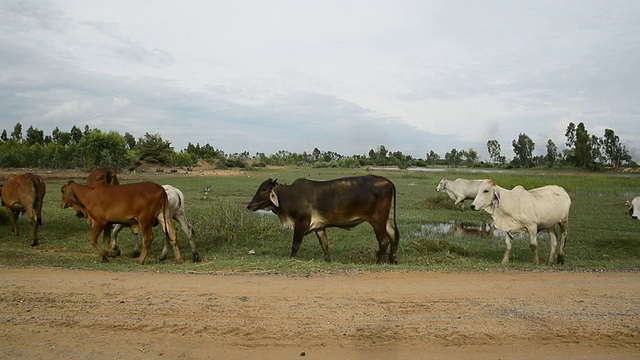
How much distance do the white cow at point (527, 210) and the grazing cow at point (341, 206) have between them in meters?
2.87

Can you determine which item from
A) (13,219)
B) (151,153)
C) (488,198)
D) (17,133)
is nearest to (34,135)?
(17,133)

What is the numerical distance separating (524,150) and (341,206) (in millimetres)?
93733

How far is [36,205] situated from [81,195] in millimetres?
4561

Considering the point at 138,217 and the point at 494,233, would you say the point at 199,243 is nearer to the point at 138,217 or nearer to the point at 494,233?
the point at 138,217

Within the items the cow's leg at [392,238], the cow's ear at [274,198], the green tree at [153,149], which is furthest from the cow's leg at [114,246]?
the green tree at [153,149]

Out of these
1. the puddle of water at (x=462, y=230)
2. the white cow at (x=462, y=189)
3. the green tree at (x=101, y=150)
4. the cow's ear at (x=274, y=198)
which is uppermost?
the green tree at (x=101, y=150)

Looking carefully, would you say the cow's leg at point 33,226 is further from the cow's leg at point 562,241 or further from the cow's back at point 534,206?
the cow's leg at point 562,241

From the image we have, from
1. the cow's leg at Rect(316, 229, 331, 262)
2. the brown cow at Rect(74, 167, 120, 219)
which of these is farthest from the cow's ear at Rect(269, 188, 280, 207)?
the brown cow at Rect(74, 167, 120, 219)

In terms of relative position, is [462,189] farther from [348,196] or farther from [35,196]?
[35,196]

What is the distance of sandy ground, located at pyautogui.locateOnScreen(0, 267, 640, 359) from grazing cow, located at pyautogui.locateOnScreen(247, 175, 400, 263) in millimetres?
2575

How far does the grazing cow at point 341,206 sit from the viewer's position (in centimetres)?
993

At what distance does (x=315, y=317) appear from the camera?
18.0 ft

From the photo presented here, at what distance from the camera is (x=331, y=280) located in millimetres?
7324

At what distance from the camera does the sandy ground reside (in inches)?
183
